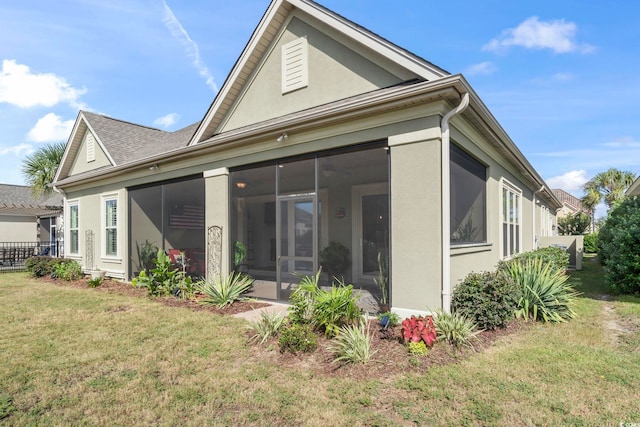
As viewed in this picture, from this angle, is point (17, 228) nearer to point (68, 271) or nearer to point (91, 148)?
point (91, 148)

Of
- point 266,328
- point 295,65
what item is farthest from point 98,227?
point 266,328

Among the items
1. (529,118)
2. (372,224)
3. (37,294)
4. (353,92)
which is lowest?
(37,294)

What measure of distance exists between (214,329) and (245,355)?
4.50 ft

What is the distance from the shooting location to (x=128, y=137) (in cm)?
1421

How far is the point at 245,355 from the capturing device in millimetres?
4605

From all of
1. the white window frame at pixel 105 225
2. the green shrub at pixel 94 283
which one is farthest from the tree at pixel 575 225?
the green shrub at pixel 94 283

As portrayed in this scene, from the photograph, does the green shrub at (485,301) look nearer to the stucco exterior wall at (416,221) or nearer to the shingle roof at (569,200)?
the stucco exterior wall at (416,221)

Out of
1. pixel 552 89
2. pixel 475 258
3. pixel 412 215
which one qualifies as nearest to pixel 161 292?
pixel 412 215

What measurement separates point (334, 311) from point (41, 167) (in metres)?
17.8

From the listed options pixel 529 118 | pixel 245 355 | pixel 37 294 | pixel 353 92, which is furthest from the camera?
pixel 529 118

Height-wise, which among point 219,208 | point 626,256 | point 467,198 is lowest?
point 626,256

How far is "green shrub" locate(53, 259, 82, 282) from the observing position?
12075mm

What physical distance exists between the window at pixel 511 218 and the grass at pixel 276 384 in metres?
3.93

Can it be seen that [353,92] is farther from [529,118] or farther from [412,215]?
[529,118]
